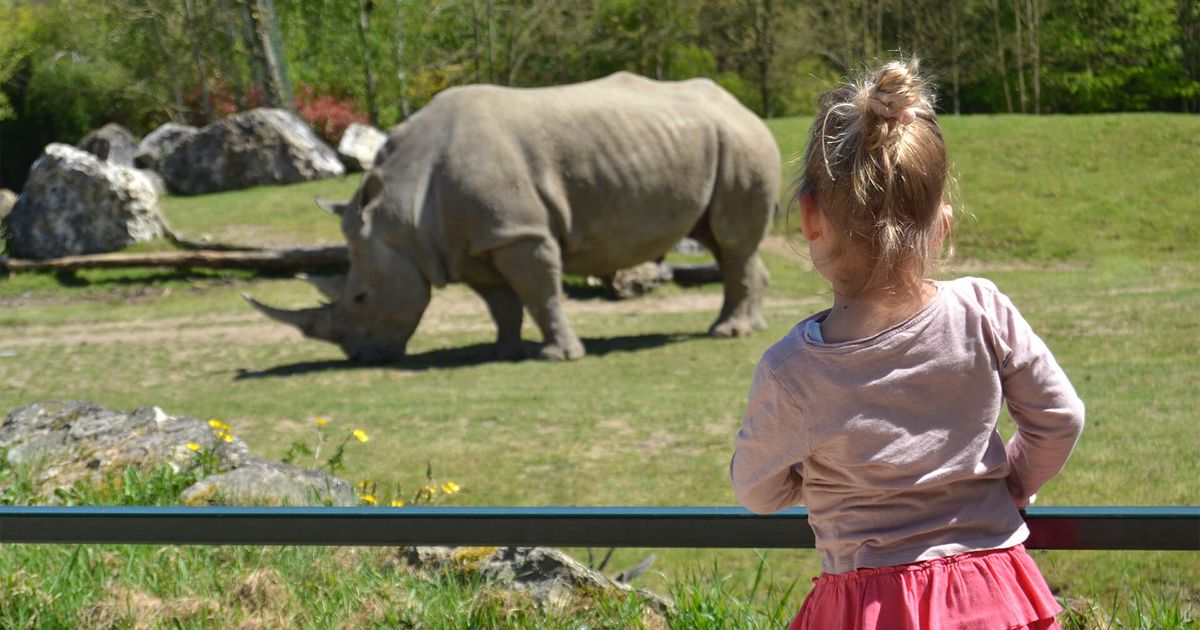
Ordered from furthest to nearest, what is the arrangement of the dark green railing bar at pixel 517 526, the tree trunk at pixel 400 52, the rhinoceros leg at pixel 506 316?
1. the tree trunk at pixel 400 52
2. the rhinoceros leg at pixel 506 316
3. the dark green railing bar at pixel 517 526

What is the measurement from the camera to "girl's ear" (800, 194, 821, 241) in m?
2.13

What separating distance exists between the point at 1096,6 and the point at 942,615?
1134 cm

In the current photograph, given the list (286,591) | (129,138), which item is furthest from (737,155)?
(129,138)

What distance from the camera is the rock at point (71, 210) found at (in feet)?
60.3

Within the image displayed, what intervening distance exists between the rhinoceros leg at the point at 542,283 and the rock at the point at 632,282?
391cm

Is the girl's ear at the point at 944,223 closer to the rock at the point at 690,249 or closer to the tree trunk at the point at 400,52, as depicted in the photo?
the rock at the point at 690,249

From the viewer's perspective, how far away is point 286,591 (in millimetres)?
3742

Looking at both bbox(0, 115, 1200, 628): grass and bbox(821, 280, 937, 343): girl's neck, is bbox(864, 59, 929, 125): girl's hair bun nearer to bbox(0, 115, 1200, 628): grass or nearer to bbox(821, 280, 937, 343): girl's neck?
bbox(821, 280, 937, 343): girl's neck

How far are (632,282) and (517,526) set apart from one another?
1288 cm

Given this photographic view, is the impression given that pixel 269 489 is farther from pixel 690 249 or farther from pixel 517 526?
pixel 690 249

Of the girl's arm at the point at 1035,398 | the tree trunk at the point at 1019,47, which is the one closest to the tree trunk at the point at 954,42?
the tree trunk at the point at 1019,47

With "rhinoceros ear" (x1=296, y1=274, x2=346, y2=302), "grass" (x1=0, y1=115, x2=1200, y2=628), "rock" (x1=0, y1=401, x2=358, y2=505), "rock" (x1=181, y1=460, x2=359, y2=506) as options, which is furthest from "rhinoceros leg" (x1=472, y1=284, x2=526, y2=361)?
"rock" (x1=181, y1=460, x2=359, y2=506)

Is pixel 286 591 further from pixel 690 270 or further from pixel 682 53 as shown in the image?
pixel 682 53

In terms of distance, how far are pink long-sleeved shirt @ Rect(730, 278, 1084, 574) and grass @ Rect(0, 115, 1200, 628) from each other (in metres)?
1.08
